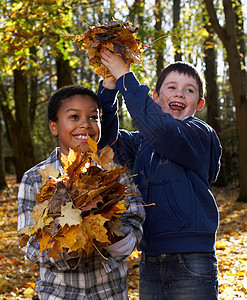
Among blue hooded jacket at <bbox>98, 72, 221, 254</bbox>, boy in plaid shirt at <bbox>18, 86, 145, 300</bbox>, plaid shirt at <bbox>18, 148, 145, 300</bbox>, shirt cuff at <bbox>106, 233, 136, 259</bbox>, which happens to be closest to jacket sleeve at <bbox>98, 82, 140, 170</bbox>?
boy in plaid shirt at <bbox>18, 86, 145, 300</bbox>

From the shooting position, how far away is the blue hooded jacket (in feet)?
6.89

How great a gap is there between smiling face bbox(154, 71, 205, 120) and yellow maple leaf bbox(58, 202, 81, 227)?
1127 mm

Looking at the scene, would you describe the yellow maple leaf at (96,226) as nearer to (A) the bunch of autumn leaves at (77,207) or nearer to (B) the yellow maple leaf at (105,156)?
(A) the bunch of autumn leaves at (77,207)

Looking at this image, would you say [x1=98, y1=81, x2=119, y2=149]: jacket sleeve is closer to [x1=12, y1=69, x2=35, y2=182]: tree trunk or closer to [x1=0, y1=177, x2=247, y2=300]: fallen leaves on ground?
[x1=0, y1=177, x2=247, y2=300]: fallen leaves on ground

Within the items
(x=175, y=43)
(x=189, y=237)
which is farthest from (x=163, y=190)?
(x=175, y=43)

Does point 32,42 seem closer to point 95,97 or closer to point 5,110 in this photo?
point 95,97

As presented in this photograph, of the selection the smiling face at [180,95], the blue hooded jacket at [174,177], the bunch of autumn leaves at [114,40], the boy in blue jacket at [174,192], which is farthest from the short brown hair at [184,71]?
the bunch of autumn leaves at [114,40]

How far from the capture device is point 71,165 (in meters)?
1.76

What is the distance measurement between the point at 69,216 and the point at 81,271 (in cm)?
59

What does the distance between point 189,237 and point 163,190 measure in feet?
1.01

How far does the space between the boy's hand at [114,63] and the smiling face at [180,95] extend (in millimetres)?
432

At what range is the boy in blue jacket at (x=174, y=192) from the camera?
6.94ft

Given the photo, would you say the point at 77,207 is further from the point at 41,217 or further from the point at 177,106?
the point at 177,106

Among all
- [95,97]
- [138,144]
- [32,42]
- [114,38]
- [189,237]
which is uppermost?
[32,42]
